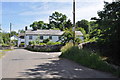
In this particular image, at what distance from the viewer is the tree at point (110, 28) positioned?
10.7 metres

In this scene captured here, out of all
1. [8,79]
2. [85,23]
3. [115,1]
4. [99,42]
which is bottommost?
[8,79]

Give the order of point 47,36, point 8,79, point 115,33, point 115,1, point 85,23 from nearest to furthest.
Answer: point 8,79
point 115,33
point 115,1
point 47,36
point 85,23

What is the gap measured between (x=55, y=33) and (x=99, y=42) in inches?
1924

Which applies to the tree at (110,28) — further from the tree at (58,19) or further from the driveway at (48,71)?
the tree at (58,19)

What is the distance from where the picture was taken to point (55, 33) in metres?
60.6

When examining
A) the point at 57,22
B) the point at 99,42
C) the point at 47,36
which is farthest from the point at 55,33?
the point at 99,42

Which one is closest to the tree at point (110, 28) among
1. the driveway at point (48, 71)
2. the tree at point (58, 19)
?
the driveway at point (48, 71)

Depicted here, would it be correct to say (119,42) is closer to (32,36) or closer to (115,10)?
(115,10)

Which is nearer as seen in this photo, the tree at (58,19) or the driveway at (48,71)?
the driveway at (48,71)

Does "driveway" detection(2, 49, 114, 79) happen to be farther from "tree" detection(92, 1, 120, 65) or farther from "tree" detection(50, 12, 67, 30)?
"tree" detection(50, 12, 67, 30)

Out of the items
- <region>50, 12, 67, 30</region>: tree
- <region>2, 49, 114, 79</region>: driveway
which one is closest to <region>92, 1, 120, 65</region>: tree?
<region>2, 49, 114, 79</region>: driveway

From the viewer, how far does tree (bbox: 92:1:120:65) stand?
1070 centimetres

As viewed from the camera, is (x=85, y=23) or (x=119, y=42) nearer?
(x=119, y=42)

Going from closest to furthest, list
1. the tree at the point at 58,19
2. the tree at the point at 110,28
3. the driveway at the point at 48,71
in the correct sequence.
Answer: the driveway at the point at 48,71 < the tree at the point at 110,28 < the tree at the point at 58,19
